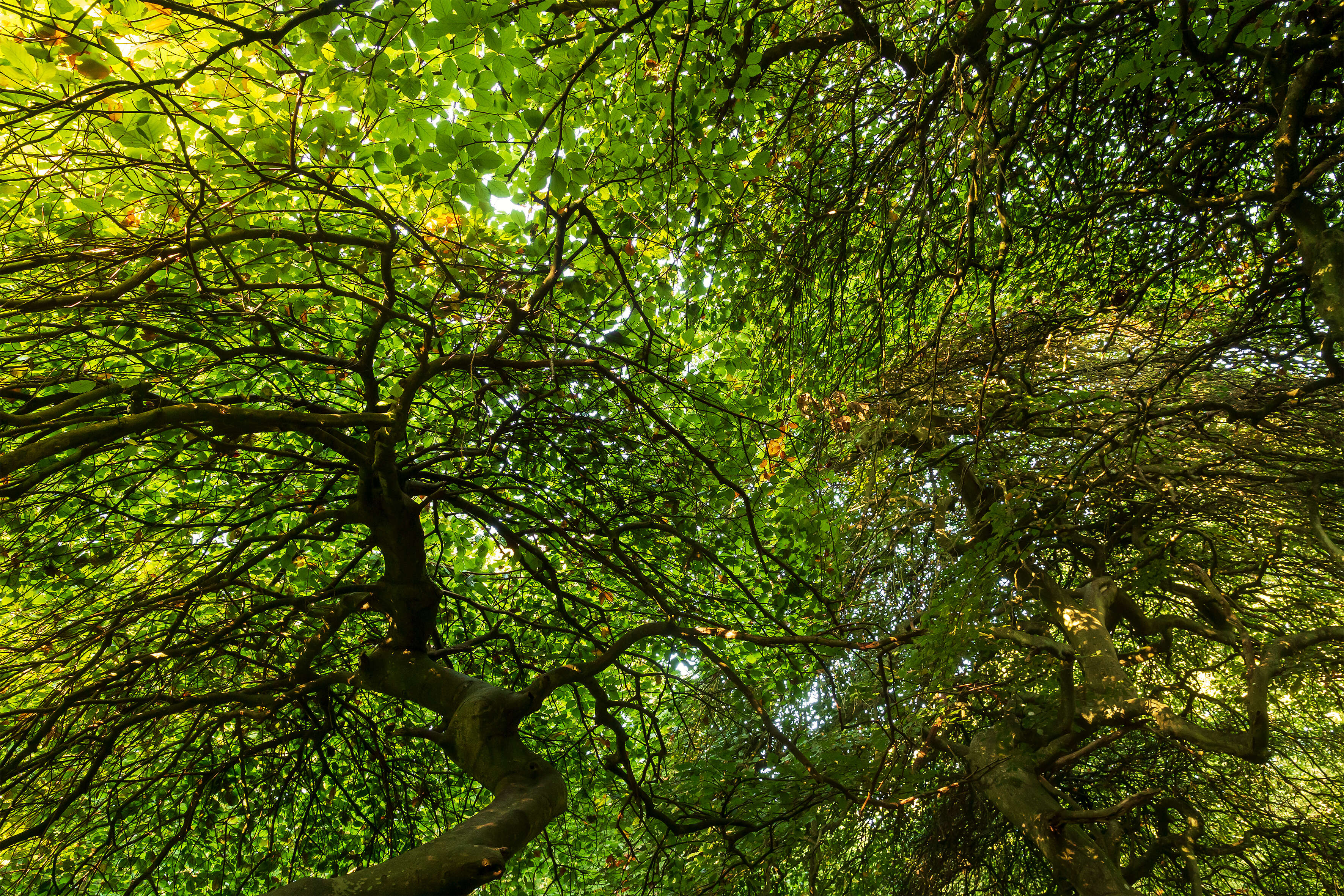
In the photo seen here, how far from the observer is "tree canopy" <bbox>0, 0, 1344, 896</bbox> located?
3.12 meters

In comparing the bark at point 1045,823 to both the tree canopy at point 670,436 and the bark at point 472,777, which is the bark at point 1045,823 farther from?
A: the bark at point 472,777

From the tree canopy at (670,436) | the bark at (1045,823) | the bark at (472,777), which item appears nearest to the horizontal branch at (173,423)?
the tree canopy at (670,436)

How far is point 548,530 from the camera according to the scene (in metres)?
4.76

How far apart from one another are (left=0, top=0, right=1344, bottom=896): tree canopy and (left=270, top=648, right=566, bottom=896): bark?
0.03 metres

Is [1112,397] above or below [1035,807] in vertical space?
above

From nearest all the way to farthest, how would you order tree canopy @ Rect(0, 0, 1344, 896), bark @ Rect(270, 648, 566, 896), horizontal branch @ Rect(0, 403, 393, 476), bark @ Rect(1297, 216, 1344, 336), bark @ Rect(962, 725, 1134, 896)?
horizontal branch @ Rect(0, 403, 393, 476) < bark @ Rect(270, 648, 566, 896) < tree canopy @ Rect(0, 0, 1344, 896) < bark @ Rect(1297, 216, 1344, 336) < bark @ Rect(962, 725, 1134, 896)

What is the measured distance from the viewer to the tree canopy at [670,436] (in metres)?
3.12

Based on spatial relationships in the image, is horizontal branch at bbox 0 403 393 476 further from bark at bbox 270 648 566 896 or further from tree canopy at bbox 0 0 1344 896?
bark at bbox 270 648 566 896

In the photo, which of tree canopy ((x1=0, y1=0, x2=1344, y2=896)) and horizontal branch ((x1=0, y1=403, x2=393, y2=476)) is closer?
horizontal branch ((x1=0, y1=403, x2=393, y2=476))

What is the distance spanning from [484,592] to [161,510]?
8.10ft

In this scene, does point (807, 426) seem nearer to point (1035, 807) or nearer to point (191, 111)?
point (1035, 807)

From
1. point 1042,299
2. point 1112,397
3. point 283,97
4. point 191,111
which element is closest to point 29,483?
point 191,111

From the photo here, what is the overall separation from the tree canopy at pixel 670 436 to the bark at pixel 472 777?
0.03m

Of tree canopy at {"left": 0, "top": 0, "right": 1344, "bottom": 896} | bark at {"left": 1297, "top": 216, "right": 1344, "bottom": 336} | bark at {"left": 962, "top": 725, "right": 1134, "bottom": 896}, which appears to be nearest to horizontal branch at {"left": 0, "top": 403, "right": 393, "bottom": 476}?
tree canopy at {"left": 0, "top": 0, "right": 1344, "bottom": 896}
